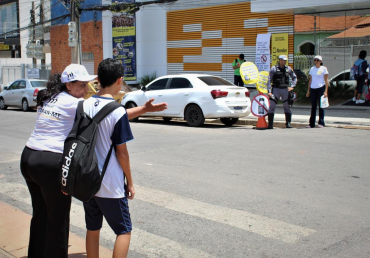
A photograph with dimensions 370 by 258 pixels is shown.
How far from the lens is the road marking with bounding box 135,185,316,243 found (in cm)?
498

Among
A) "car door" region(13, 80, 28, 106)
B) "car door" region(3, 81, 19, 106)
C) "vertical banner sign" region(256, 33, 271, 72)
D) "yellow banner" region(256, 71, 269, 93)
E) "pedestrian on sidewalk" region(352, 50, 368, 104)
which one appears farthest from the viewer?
"car door" region(3, 81, 19, 106)

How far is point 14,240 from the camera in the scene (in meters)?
4.91

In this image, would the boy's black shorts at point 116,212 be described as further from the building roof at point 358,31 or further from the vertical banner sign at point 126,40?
the vertical banner sign at point 126,40

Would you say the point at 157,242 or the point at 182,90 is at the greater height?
the point at 182,90

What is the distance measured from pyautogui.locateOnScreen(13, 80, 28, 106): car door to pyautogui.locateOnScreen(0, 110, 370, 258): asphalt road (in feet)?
36.2

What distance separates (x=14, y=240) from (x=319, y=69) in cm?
989

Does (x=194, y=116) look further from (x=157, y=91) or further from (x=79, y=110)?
(x=79, y=110)

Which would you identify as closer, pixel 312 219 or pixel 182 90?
pixel 312 219

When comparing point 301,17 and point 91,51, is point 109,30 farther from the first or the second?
point 301,17

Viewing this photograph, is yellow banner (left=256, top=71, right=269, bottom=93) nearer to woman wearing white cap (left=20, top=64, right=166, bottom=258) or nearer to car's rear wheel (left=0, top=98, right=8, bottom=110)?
woman wearing white cap (left=20, top=64, right=166, bottom=258)

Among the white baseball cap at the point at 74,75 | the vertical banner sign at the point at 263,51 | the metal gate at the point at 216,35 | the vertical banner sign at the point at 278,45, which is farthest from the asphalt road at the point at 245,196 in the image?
the metal gate at the point at 216,35

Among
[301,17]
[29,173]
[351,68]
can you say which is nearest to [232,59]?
[301,17]

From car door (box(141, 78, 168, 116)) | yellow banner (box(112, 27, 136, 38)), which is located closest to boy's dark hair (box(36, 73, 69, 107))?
car door (box(141, 78, 168, 116))

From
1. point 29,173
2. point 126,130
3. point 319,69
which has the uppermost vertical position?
point 319,69
